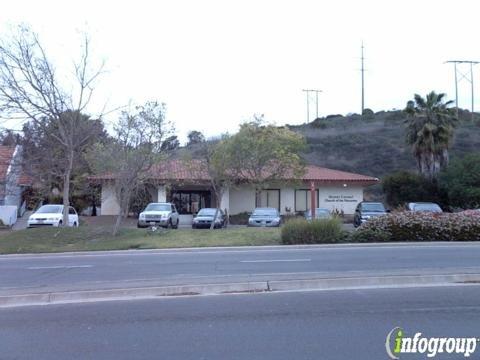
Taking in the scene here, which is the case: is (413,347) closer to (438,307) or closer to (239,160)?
(438,307)

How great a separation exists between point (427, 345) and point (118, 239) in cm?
1662

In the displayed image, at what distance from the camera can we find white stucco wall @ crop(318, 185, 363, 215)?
143 ft

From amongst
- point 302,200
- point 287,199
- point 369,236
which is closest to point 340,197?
point 302,200

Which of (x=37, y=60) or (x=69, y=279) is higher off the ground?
(x=37, y=60)

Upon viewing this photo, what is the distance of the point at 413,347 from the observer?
20.5 feet

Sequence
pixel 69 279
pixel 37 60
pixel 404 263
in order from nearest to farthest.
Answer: pixel 69 279 < pixel 404 263 < pixel 37 60

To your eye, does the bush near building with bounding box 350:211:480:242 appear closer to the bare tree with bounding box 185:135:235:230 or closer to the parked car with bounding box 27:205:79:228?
the bare tree with bounding box 185:135:235:230

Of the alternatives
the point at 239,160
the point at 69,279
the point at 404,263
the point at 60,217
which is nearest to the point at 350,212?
the point at 239,160

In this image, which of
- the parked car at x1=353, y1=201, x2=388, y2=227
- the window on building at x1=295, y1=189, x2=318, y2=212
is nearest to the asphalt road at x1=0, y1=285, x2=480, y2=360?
the parked car at x1=353, y1=201, x2=388, y2=227

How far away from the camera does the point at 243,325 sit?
736cm

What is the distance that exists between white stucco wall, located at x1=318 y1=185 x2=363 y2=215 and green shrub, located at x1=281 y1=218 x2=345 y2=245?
75.4ft

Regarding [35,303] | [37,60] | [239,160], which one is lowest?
[35,303]

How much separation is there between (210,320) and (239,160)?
93.7 ft

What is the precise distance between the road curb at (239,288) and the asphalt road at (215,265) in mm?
595
